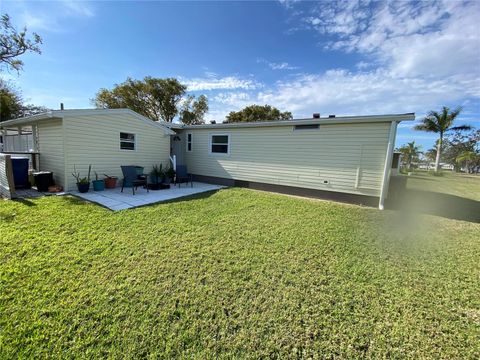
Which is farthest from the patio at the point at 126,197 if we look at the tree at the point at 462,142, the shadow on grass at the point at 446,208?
the tree at the point at 462,142

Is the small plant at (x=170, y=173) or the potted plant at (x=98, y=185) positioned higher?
the small plant at (x=170, y=173)

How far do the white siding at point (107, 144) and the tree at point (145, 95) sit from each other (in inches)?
688

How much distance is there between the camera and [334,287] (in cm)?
268

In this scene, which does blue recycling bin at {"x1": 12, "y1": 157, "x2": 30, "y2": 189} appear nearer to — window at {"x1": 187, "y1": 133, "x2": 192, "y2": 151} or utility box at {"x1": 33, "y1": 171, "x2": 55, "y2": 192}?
utility box at {"x1": 33, "y1": 171, "x2": 55, "y2": 192}

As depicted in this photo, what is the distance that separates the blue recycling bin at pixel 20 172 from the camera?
22.0 ft

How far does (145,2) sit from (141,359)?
1041cm

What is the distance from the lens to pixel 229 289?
260cm

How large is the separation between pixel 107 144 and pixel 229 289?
24.9 feet

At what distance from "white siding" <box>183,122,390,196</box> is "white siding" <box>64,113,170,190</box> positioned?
2226mm

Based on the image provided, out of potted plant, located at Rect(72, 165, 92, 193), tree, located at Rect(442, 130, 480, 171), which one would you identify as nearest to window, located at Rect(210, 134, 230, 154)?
potted plant, located at Rect(72, 165, 92, 193)

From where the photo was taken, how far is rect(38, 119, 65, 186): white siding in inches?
275

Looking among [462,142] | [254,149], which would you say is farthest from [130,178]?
[462,142]

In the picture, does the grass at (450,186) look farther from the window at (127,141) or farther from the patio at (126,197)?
the window at (127,141)

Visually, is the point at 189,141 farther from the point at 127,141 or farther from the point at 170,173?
the point at 127,141
